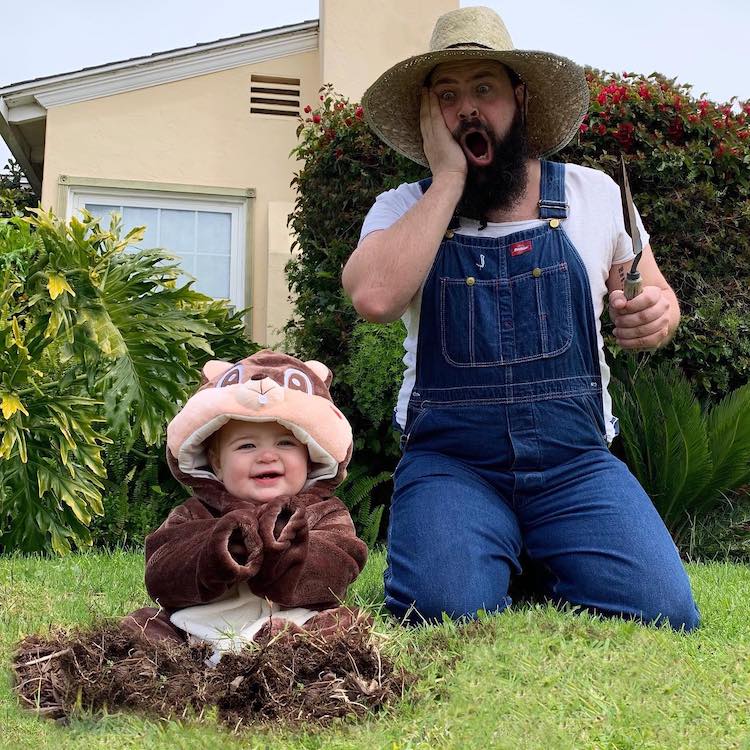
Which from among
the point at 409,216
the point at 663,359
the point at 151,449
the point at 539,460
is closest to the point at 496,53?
the point at 409,216

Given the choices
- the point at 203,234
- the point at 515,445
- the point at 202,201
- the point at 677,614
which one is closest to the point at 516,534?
the point at 515,445

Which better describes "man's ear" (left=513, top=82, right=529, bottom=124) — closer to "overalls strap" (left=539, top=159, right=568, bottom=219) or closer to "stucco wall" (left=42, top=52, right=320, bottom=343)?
"overalls strap" (left=539, top=159, right=568, bottom=219)

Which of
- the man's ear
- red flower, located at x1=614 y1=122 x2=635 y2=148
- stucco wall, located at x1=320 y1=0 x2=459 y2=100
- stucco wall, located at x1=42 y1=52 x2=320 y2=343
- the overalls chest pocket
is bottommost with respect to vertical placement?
the overalls chest pocket

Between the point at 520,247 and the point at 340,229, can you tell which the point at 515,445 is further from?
the point at 340,229

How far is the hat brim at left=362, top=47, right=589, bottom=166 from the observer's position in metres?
3.27

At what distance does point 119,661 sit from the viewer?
225 centimetres

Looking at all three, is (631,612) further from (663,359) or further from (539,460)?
(663,359)

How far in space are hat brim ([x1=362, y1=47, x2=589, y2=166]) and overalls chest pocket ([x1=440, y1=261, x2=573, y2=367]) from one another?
A: 657 millimetres

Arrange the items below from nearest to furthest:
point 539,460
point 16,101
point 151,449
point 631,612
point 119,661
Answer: point 119,661 < point 631,612 < point 539,460 < point 151,449 < point 16,101

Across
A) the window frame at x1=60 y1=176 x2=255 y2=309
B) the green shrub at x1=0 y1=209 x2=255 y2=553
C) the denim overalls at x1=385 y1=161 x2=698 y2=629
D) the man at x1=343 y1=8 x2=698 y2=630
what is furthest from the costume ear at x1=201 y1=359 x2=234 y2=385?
the window frame at x1=60 y1=176 x2=255 y2=309

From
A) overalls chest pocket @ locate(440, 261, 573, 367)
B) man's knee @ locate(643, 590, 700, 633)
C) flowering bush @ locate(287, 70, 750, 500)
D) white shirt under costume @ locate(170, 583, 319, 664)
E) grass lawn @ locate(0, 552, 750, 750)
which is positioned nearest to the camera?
grass lawn @ locate(0, 552, 750, 750)

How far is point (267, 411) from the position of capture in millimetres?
2541

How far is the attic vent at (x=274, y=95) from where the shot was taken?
9.77m

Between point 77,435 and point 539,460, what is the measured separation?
2.82 m
